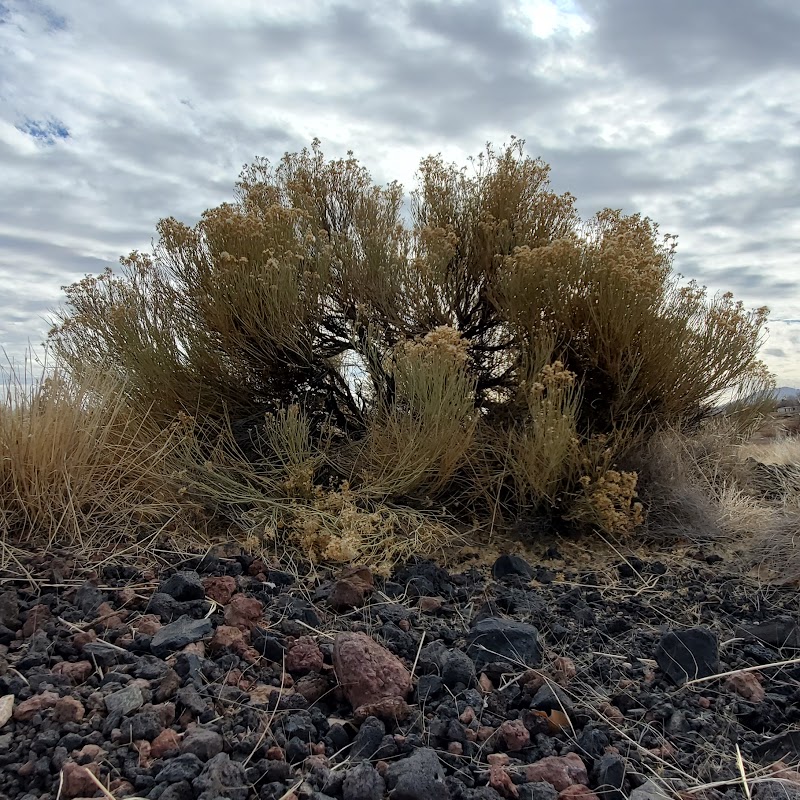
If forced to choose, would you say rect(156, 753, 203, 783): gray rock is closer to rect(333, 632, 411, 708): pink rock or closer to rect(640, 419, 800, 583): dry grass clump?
rect(333, 632, 411, 708): pink rock

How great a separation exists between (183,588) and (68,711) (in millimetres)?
1023

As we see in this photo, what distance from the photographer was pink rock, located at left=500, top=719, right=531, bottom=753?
2074mm

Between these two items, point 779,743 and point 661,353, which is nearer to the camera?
point 779,743

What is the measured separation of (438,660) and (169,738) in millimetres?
999

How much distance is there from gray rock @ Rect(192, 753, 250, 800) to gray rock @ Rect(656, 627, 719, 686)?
1629 millimetres

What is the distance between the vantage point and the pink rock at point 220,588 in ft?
10.3

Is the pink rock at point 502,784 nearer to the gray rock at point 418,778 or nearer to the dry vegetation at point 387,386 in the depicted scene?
the gray rock at point 418,778

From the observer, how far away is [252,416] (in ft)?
19.2

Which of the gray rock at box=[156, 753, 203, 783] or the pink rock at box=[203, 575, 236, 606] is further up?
the pink rock at box=[203, 575, 236, 606]

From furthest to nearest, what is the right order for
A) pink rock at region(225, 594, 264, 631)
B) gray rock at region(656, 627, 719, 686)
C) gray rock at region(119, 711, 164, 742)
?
pink rock at region(225, 594, 264, 631) → gray rock at region(656, 627, 719, 686) → gray rock at region(119, 711, 164, 742)

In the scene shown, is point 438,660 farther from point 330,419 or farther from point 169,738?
point 330,419

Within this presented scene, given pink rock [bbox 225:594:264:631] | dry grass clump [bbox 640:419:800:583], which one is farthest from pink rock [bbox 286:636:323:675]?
dry grass clump [bbox 640:419:800:583]

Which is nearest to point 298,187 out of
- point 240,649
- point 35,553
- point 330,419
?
point 330,419

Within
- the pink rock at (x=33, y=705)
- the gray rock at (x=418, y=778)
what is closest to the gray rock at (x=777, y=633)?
the gray rock at (x=418, y=778)
